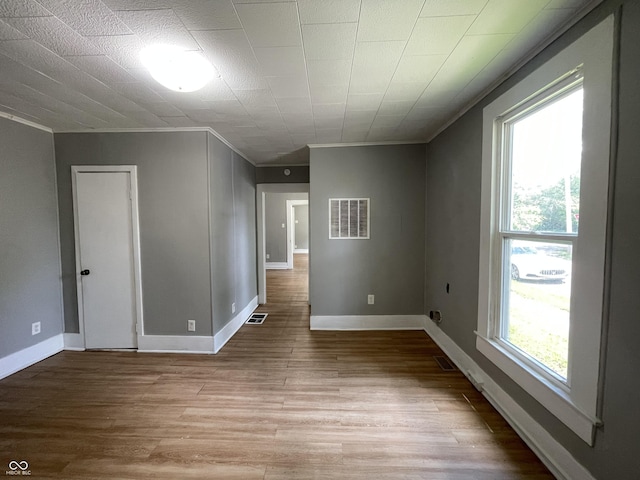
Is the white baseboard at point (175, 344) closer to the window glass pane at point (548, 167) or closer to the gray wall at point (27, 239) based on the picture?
the gray wall at point (27, 239)

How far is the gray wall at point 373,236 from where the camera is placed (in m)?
3.37

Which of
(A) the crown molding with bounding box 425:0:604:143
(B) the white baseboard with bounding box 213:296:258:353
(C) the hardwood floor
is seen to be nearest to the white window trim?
(A) the crown molding with bounding box 425:0:604:143

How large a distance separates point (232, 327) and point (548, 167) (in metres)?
3.50

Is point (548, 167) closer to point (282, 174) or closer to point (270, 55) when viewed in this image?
point (270, 55)

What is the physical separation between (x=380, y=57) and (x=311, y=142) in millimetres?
1777

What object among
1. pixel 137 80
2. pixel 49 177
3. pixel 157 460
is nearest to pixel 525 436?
pixel 157 460

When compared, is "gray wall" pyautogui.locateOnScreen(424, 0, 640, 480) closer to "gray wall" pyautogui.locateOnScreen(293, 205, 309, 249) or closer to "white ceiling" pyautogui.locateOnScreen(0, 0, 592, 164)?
"white ceiling" pyautogui.locateOnScreen(0, 0, 592, 164)

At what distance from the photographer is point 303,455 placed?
1.55 metres

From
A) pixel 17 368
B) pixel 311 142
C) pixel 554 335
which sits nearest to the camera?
pixel 554 335

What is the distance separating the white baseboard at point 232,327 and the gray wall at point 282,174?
6.96ft

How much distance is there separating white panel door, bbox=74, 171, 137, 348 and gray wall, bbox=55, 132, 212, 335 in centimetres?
14

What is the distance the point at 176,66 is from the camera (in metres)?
1.57

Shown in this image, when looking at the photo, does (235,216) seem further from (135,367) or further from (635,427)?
(635,427)

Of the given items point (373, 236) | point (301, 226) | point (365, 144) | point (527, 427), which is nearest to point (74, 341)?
point (373, 236)
